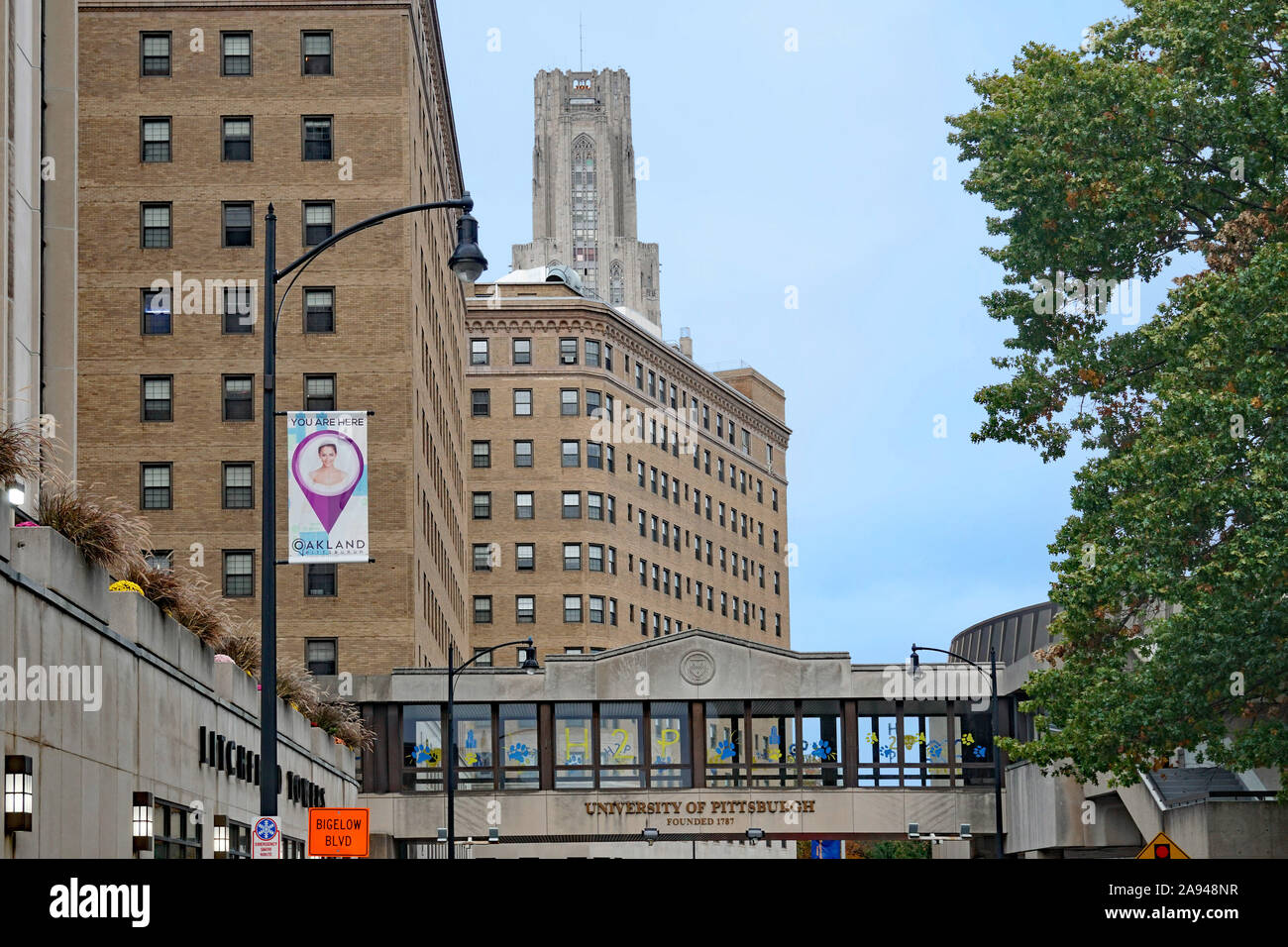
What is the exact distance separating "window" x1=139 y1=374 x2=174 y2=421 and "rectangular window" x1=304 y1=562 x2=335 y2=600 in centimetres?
760

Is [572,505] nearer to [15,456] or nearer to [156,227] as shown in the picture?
[156,227]

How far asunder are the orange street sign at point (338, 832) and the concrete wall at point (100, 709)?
235 cm

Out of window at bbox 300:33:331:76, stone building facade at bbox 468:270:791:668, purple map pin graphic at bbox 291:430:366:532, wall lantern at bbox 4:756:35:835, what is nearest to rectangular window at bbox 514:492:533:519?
stone building facade at bbox 468:270:791:668

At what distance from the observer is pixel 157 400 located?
63.7 metres

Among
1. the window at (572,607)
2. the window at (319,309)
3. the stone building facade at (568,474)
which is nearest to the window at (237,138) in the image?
the window at (319,309)

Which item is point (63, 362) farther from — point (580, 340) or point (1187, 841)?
point (580, 340)

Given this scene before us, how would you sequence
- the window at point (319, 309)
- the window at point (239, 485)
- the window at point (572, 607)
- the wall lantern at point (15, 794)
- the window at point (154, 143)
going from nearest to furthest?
the wall lantern at point (15, 794) → the window at point (239, 485) → the window at point (319, 309) → the window at point (154, 143) → the window at point (572, 607)

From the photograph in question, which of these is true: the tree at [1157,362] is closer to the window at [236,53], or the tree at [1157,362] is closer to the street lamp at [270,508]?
the street lamp at [270,508]

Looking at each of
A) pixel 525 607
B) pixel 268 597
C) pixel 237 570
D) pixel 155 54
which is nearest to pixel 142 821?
pixel 268 597

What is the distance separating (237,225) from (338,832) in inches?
1768

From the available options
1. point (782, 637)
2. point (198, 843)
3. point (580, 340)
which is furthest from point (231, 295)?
point (782, 637)

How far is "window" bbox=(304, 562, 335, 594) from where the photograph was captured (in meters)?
62.8

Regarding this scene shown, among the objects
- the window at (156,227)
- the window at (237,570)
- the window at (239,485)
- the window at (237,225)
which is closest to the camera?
the window at (237,570)

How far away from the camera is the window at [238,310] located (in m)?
64.3
